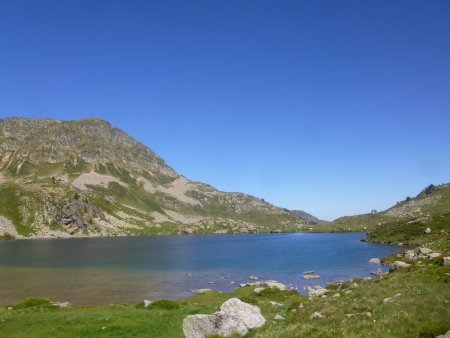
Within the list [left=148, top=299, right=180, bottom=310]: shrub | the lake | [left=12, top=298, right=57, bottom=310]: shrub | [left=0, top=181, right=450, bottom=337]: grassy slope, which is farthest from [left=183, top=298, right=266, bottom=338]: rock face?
the lake

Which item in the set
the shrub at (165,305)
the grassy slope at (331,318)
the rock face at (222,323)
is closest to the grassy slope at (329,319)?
the grassy slope at (331,318)

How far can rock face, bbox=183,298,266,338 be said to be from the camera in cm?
2812

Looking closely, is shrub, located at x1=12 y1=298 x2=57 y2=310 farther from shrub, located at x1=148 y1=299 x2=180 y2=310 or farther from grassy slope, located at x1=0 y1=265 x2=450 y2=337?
shrub, located at x1=148 y1=299 x2=180 y2=310

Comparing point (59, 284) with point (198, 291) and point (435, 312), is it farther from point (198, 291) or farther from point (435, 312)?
point (435, 312)

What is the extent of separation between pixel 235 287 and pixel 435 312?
65.3 metres

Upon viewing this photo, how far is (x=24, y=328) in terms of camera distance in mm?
39406

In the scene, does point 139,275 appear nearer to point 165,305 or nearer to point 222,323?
point 165,305

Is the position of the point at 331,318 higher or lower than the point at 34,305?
higher

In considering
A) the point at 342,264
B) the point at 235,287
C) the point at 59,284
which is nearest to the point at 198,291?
the point at 235,287

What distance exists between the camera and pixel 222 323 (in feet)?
94.2

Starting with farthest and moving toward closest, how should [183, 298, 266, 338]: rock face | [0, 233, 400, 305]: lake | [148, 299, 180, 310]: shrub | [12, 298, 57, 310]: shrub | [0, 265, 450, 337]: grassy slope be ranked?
[0, 233, 400, 305]: lake < [12, 298, 57, 310]: shrub < [148, 299, 180, 310]: shrub < [183, 298, 266, 338]: rock face < [0, 265, 450, 337]: grassy slope

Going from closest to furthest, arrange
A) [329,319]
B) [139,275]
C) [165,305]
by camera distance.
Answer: [329,319] < [165,305] < [139,275]

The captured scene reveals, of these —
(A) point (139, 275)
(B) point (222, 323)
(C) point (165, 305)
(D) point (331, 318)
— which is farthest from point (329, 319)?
(A) point (139, 275)

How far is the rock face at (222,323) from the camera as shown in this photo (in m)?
28.1
